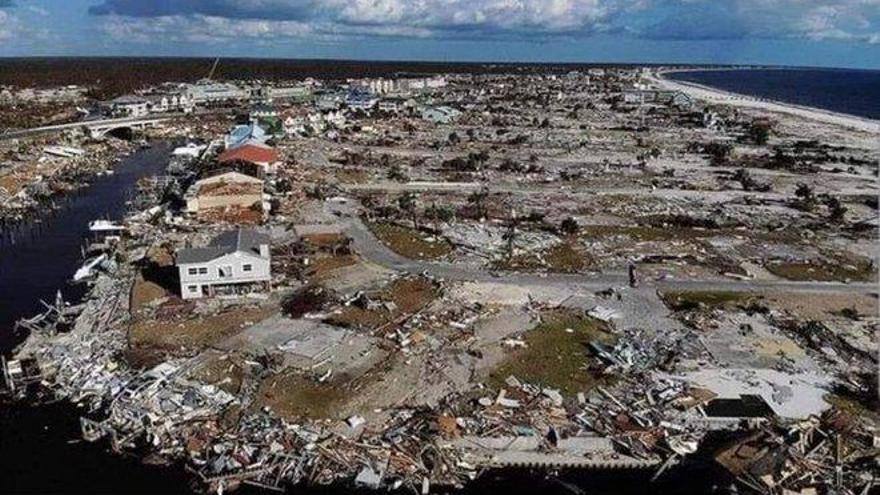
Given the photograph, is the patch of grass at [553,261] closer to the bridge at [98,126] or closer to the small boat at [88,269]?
the small boat at [88,269]

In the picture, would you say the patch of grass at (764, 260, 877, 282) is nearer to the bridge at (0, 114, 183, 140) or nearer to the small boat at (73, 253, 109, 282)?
the small boat at (73, 253, 109, 282)

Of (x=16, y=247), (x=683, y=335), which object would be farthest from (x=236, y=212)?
(x=683, y=335)

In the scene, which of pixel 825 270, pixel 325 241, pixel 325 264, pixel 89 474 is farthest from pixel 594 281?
pixel 89 474

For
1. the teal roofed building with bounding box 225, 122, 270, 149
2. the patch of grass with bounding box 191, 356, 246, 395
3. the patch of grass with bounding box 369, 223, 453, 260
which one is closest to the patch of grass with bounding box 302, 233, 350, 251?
the patch of grass with bounding box 369, 223, 453, 260

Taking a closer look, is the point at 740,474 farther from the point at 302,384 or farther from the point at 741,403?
the point at 302,384

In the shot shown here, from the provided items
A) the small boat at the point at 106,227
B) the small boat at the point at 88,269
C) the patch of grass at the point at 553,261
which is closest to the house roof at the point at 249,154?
the small boat at the point at 106,227

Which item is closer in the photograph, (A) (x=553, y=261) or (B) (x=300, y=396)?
(B) (x=300, y=396)

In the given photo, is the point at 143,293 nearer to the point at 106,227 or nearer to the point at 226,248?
the point at 226,248
